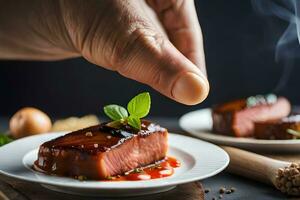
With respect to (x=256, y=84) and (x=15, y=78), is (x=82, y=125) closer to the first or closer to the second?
(x=15, y=78)

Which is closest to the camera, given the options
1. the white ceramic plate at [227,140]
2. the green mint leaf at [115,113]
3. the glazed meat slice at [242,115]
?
the green mint leaf at [115,113]

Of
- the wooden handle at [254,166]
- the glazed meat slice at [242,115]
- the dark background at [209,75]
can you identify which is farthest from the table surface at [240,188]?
the dark background at [209,75]

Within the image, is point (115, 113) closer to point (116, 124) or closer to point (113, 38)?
point (116, 124)

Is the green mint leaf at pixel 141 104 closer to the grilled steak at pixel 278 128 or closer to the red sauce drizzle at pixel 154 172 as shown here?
the red sauce drizzle at pixel 154 172

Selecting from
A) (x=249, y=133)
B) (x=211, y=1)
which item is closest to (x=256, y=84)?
(x=211, y=1)

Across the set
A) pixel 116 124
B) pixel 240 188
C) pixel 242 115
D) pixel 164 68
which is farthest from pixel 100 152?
pixel 242 115

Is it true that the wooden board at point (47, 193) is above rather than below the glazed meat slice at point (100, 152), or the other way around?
below
